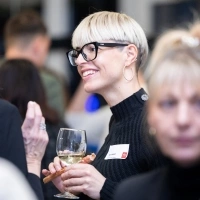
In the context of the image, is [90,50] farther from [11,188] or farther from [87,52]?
[11,188]

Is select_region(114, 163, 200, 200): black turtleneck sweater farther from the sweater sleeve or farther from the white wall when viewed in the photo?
the white wall

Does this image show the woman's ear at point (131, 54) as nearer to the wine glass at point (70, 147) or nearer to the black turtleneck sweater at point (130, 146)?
the black turtleneck sweater at point (130, 146)

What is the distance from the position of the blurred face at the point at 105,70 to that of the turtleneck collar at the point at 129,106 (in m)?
0.08

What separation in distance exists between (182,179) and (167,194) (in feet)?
0.25

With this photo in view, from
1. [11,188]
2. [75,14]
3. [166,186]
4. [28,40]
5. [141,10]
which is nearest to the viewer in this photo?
[11,188]

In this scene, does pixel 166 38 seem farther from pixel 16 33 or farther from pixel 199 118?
pixel 199 118

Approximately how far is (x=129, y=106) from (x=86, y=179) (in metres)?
0.46

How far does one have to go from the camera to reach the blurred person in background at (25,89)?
519cm

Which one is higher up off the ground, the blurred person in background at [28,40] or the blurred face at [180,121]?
the blurred face at [180,121]

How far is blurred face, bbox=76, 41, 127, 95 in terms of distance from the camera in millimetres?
4141

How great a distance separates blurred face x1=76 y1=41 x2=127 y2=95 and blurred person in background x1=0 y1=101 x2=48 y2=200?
0.28 m

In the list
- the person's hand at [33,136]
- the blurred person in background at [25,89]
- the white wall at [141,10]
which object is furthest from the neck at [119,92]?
the white wall at [141,10]

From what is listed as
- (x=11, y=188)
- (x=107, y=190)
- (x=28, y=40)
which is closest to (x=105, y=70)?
(x=107, y=190)

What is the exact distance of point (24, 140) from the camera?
4133mm
